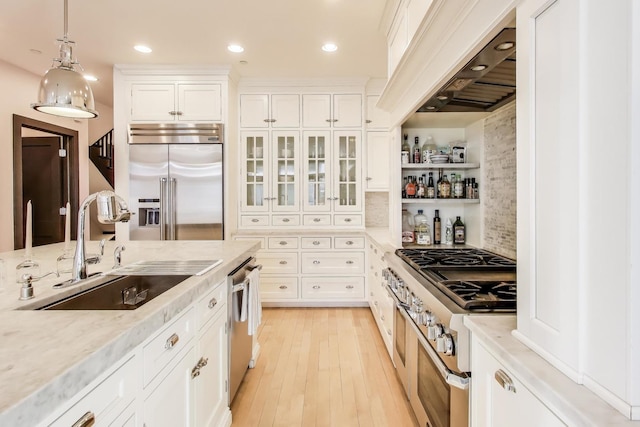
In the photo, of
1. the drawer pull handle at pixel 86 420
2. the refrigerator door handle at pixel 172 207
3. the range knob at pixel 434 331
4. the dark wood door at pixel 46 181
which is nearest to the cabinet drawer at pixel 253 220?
the refrigerator door handle at pixel 172 207

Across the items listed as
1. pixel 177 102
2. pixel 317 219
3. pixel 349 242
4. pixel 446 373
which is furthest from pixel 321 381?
pixel 177 102

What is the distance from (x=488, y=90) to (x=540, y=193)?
134 cm

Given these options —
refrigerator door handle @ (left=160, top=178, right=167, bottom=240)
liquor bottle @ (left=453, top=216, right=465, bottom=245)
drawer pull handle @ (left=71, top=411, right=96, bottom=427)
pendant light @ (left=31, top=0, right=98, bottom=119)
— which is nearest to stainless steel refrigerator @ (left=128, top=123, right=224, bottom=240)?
refrigerator door handle @ (left=160, top=178, right=167, bottom=240)

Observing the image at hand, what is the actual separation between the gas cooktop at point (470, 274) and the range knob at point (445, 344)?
0.42 feet

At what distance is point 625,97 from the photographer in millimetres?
600

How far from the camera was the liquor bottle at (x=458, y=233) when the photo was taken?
2.90m

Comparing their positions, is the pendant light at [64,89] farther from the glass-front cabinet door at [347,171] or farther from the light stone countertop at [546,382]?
the glass-front cabinet door at [347,171]

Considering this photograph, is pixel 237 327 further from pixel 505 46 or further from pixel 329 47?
pixel 329 47

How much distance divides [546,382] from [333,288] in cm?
338

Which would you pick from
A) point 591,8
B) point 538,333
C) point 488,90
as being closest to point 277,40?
point 488,90

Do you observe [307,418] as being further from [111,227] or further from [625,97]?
[111,227]

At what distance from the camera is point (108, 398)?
85 cm

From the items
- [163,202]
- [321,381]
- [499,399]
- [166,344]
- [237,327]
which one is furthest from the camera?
[163,202]

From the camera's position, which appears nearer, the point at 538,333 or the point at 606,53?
the point at 606,53
